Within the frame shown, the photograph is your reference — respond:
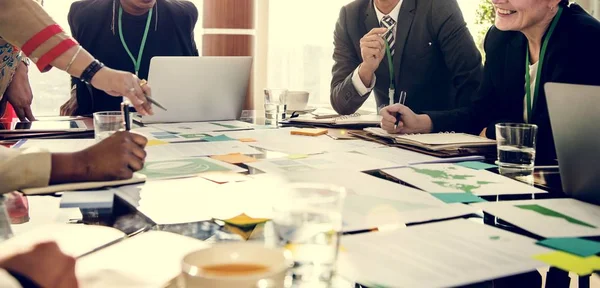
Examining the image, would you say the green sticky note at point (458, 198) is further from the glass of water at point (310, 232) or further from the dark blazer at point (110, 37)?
the dark blazer at point (110, 37)

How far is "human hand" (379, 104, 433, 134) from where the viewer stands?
189 centimetres

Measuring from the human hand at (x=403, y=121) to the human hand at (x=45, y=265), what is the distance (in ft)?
4.72

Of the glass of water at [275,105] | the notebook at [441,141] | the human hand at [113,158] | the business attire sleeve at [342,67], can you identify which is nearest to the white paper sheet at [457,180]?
the notebook at [441,141]

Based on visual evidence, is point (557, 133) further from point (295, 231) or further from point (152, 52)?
point (152, 52)

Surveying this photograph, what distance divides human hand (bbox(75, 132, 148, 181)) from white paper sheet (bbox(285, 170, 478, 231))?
0.33m

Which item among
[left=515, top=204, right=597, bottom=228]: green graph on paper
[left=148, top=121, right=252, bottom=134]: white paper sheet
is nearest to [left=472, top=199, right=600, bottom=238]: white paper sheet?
[left=515, top=204, right=597, bottom=228]: green graph on paper

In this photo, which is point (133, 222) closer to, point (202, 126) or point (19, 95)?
point (202, 126)

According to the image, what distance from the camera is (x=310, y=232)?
0.72m

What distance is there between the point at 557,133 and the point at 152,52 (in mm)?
2237

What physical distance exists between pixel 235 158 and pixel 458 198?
618 mm

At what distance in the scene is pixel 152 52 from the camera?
297 cm

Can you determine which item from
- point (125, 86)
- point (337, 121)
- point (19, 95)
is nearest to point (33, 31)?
point (125, 86)

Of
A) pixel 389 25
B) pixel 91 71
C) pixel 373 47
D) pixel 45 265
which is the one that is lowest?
pixel 45 265

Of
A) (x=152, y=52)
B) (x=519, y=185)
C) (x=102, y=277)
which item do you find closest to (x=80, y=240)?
(x=102, y=277)
